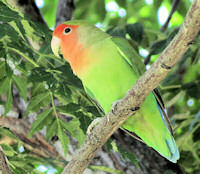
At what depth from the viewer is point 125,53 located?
97.1 inches

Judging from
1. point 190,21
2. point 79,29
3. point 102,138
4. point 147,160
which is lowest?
point 147,160

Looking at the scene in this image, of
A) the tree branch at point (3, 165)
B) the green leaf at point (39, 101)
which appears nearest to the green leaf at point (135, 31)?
the green leaf at point (39, 101)

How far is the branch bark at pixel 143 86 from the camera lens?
59.0 inches

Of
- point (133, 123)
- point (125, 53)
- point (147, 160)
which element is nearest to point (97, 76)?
point (125, 53)

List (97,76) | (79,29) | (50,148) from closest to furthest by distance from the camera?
(97,76) → (79,29) → (50,148)

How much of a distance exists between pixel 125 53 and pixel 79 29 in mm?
490

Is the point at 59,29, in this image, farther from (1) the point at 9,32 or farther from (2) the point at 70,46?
Result: (1) the point at 9,32

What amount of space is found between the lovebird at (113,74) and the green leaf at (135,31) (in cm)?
70

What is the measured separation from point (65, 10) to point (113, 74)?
1.85m

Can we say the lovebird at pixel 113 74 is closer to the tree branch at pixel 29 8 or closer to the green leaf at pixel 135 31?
the green leaf at pixel 135 31

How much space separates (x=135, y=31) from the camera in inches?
133

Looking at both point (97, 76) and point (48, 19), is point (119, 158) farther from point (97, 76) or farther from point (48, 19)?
point (48, 19)

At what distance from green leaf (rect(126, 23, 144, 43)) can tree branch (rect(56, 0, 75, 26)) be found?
867 millimetres

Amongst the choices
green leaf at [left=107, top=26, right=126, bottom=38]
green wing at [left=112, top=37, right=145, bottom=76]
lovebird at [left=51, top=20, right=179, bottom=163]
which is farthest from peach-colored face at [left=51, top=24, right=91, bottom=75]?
green leaf at [left=107, top=26, right=126, bottom=38]
